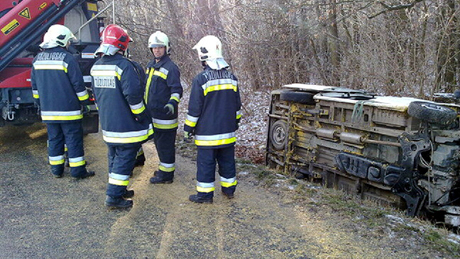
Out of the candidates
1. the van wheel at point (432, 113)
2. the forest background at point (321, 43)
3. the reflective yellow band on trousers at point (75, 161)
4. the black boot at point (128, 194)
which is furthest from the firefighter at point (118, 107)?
the forest background at point (321, 43)

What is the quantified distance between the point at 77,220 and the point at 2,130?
5.32 meters

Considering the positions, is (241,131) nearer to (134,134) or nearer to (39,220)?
(134,134)

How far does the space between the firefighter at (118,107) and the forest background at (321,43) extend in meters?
3.69

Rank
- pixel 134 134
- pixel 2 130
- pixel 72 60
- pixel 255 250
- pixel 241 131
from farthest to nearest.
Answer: pixel 241 131 → pixel 2 130 → pixel 72 60 → pixel 134 134 → pixel 255 250

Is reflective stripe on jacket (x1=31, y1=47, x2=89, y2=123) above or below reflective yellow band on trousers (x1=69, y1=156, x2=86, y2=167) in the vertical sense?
above

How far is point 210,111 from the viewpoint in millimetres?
4199

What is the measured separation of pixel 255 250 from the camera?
3.41 metres

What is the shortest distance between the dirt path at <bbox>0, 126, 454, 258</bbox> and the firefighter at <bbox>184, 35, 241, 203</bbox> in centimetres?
42

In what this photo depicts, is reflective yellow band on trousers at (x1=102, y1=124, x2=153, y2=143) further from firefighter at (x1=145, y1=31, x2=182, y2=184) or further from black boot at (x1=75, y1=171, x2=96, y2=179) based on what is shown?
black boot at (x1=75, y1=171, x2=96, y2=179)

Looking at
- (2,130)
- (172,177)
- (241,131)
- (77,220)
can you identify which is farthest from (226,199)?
(2,130)

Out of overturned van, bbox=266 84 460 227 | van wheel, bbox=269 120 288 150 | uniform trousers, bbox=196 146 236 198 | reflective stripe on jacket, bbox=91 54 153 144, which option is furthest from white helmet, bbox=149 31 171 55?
van wheel, bbox=269 120 288 150

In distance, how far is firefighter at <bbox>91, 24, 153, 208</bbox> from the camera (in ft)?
13.6

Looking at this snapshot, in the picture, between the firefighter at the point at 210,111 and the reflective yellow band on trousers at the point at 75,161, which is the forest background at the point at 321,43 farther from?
the reflective yellow band on trousers at the point at 75,161

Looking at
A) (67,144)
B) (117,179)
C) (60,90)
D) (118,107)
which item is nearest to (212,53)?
(118,107)
